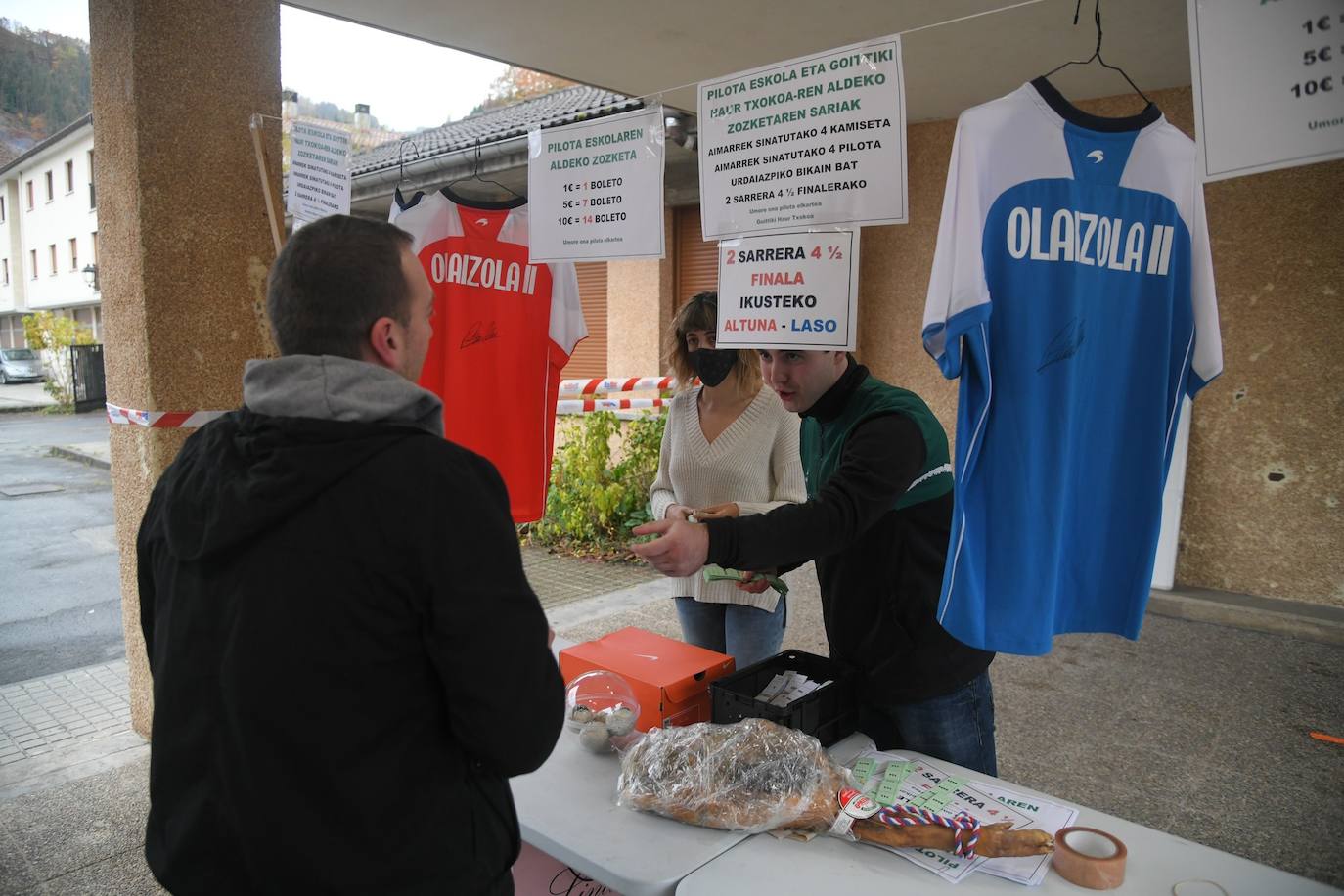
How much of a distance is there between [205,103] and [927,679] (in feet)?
11.7

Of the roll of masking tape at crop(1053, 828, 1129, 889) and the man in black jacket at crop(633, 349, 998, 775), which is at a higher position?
the man in black jacket at crop(633, 349, 998, 775)

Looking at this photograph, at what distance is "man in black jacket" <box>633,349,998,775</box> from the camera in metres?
1.90

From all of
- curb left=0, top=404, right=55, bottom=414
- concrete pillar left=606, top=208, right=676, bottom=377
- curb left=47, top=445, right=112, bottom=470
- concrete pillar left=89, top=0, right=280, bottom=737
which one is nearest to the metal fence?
curb left=0, top=404, right=55, bottom=414

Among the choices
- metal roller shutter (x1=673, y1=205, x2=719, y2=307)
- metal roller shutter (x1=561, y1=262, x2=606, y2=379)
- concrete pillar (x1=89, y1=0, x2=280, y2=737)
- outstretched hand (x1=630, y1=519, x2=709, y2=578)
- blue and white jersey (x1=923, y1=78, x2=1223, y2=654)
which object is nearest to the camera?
blue and white jersey (x1=923, y1=78, x2=1223, y2=654)

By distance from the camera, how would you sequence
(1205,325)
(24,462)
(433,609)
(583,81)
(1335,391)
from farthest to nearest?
(24,462)
(583,81)
(1335,391)
(1205,325)
(433,609)

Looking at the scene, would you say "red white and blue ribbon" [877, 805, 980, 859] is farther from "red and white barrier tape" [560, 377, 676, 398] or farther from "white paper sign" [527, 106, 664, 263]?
"red and white barrier tape" [560, 377, 676, 398]

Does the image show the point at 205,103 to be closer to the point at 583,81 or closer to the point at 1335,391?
the point at 583,81

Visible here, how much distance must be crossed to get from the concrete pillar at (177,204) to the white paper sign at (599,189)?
1.67m

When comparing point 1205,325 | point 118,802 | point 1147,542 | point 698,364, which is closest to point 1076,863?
point 1147,542

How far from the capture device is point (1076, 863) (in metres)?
1.46

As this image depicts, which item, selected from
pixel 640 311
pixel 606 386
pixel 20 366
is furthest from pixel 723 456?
pixel 20 366

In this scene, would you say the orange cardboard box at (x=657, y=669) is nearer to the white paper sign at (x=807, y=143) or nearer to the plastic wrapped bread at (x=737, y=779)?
the plastic wrapped bread at (x=737, y=779)

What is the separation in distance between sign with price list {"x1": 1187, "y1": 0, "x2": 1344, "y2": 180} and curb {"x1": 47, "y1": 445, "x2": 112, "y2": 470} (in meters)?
15.3
